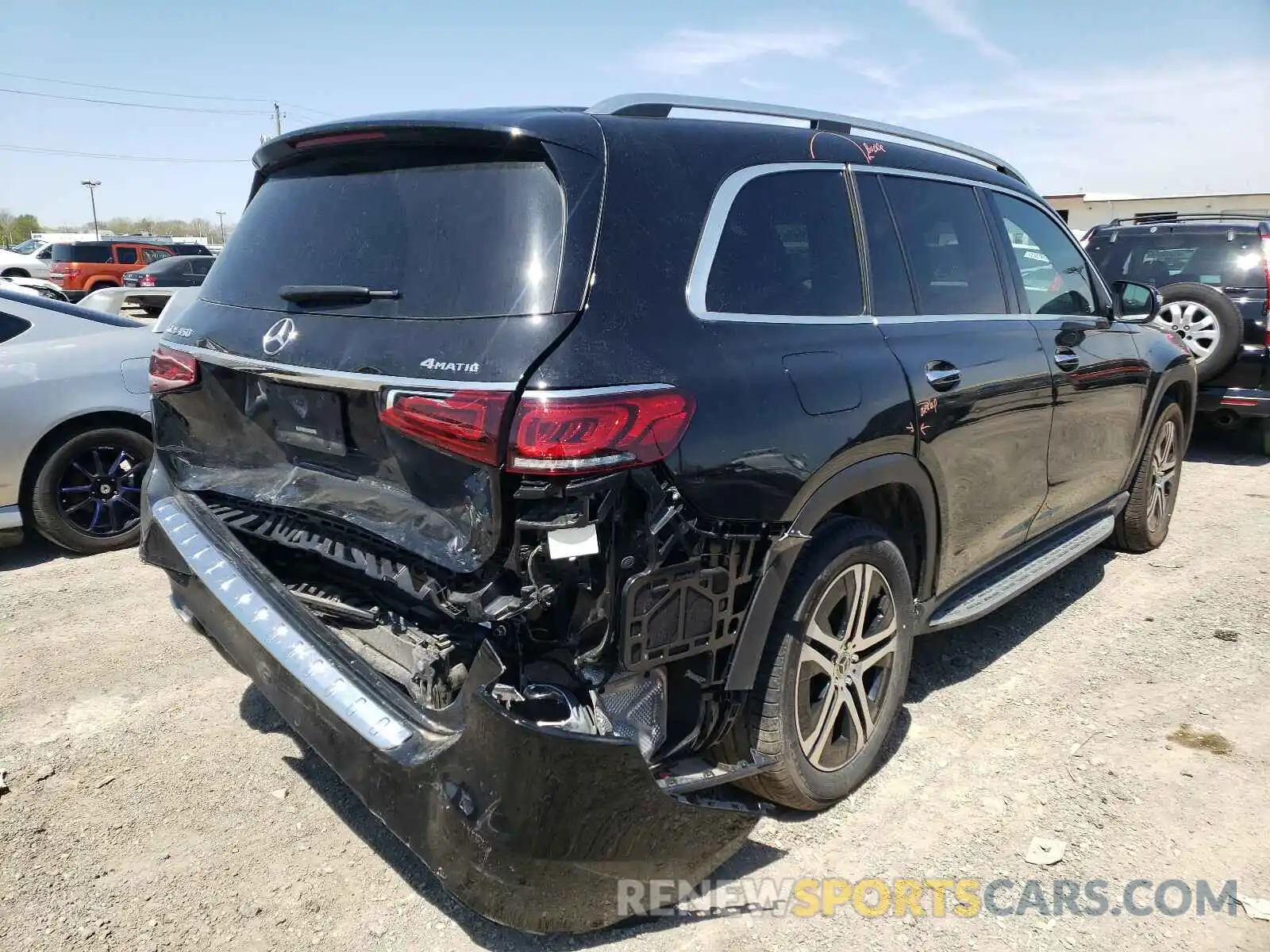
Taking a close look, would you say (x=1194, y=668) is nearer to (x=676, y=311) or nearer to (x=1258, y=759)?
(x=1258, y=759)

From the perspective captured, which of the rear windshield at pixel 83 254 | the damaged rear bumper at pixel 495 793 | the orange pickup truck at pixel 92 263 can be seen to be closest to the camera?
the damaged rear bumper at pixel 495 793

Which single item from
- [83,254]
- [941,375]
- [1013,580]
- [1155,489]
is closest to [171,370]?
[941,375]

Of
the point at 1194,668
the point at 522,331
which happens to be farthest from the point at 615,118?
the point at 1194,668

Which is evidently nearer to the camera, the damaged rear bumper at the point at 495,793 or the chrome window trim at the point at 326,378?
the damaged rear bumper at the point at 495,793

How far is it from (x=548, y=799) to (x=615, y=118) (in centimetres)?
→ 167

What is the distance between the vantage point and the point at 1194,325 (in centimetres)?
720

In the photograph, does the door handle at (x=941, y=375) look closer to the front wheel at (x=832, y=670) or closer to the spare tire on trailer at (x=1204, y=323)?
the front wheel at (x=832, y=670)

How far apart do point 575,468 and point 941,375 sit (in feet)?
5.36

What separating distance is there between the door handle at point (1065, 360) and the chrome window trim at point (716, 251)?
1.53 m

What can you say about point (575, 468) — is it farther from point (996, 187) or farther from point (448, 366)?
point (996, 187)

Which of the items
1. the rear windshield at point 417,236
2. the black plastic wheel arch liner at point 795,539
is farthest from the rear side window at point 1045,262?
the rear windshield at point 417,236

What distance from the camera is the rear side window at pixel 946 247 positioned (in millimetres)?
3266

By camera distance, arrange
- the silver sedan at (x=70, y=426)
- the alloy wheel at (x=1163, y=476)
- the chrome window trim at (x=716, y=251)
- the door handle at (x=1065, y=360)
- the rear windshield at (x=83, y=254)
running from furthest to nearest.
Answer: the rear windshield at (x=83, y=254) < the alloy wheel at (x=1163, y=476) < the silver sedan at (x=70, y=426) < the door handle at (x=1065, y=360) < the chrome window trim at (x=716, y=251)

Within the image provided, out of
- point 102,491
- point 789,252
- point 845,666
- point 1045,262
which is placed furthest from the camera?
point 102,491
